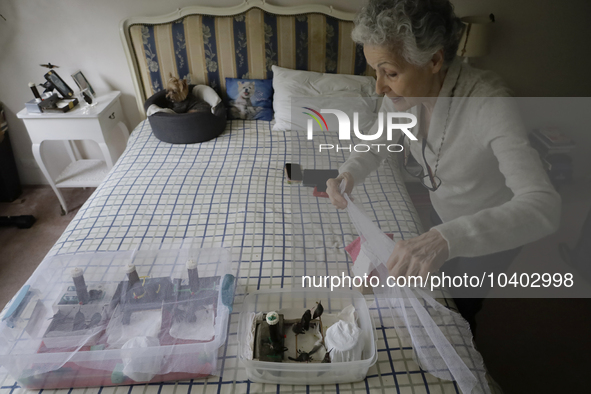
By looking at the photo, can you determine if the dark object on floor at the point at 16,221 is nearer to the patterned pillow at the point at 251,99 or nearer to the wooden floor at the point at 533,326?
the wooden floor at the point at 533,326

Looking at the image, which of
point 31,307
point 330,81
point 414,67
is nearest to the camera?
point 414,67

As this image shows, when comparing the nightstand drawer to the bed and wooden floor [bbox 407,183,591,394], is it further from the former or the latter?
wooden floor [bbox 407,183,591,394]

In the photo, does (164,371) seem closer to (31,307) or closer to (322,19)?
(31,307)

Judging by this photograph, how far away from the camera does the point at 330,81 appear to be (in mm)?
2379

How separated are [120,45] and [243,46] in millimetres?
874

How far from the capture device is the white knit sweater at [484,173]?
76cm

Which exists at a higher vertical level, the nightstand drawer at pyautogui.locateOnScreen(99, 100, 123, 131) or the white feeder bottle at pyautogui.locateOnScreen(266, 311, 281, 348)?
the white feeder bottle at pyautogui.locateOnScreen(266, 311, 281, 348)

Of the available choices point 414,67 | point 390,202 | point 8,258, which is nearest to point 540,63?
point 390,202

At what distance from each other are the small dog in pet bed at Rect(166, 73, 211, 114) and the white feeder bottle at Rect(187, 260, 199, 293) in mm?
1469

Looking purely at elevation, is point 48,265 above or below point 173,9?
below

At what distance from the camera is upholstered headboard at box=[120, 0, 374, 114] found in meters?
2.41

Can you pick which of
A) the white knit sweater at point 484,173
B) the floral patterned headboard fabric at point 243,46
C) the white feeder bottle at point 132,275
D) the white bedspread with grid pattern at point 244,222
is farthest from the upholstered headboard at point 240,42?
the white feeder bottle at point 132,275

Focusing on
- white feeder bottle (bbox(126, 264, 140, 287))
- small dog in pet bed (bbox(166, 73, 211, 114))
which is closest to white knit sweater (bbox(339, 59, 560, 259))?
white feeder bottle (bbox(126, 264, 140, 287))

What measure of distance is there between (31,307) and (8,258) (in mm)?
1564
